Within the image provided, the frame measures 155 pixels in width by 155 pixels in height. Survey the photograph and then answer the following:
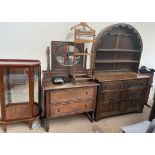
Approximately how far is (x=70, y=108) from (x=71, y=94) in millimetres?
245

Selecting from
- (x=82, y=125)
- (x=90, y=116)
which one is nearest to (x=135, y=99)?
(x=90, y=116)

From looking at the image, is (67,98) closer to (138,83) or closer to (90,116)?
(90,116)

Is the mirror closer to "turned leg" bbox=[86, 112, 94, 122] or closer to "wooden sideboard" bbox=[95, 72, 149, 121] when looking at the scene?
"wooden sideboard" bbox=[95, 72, 149, 121]

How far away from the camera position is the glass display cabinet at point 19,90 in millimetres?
2088

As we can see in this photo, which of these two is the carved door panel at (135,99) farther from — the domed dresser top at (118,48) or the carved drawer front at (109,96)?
the domed dresser top at (118,48)

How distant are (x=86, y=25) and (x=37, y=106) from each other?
160 centimetres

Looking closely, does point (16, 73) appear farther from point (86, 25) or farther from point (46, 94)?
point (86, 25)

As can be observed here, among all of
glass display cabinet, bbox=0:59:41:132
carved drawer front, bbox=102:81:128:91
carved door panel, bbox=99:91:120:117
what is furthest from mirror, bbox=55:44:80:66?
carved door panel, bbox=99:91:120:117

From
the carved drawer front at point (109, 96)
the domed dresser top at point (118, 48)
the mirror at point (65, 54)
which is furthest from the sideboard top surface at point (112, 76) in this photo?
the mirror at point (65, 54)

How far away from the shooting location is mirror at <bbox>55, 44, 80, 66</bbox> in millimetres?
2537

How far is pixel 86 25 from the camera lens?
2.43 m

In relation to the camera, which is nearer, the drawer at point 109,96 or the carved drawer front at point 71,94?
the carved drawer front at point 71,94

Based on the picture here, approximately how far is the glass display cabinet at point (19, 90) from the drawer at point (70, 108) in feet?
1.06

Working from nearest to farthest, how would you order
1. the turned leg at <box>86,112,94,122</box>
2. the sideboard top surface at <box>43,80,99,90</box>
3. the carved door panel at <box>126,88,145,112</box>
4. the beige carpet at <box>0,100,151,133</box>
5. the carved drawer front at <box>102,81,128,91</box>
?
the sideboard top surface at <box>43,80,99,90</box>, the beige carpet at <box>0,100,151,133</box>, the carved drawer front at <box>102,81,128,91</box>, the turned leg at <box>86,112,94,122</box>, the carved door panel at <box>126,88,145,112</box>
